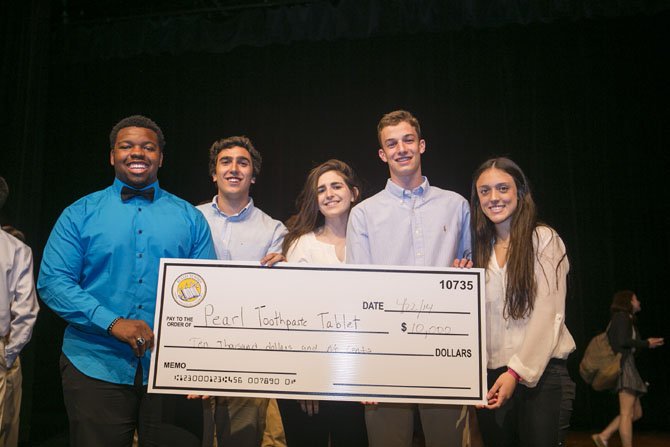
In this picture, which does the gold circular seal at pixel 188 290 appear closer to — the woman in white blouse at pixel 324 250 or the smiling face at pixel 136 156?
the smiling face at pixel 136 156

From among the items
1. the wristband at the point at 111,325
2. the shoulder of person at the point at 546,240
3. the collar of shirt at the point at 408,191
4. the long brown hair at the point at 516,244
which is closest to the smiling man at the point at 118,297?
the wristband at the point at 111,325

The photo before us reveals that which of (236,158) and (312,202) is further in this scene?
(312,202)

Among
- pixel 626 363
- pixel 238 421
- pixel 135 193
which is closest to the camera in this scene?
pixel 135 193

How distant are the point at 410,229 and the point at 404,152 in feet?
1.35

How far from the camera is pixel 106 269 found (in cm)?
237

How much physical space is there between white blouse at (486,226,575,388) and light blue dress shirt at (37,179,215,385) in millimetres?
1445

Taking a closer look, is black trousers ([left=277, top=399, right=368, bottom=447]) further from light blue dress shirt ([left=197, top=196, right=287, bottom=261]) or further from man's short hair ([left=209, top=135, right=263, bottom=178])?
man's short hair ([left=209, top=135, right=263, bottom=178])

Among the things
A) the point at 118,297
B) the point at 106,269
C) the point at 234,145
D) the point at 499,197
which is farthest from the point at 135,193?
the point at 499,197

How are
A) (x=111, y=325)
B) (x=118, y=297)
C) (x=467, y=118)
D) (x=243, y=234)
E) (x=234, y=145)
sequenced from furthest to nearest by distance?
(x=467, y=118) → (x=234, y=145) → (x=243, y=234) → (x=118, y=297) → (x=111, y=325)

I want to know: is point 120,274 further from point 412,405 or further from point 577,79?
point 577,79

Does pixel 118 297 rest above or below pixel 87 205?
below

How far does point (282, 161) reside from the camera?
16.5ft

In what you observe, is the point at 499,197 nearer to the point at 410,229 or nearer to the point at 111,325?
the point at 410,229

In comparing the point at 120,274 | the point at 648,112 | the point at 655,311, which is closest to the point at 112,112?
the point at 120,274
